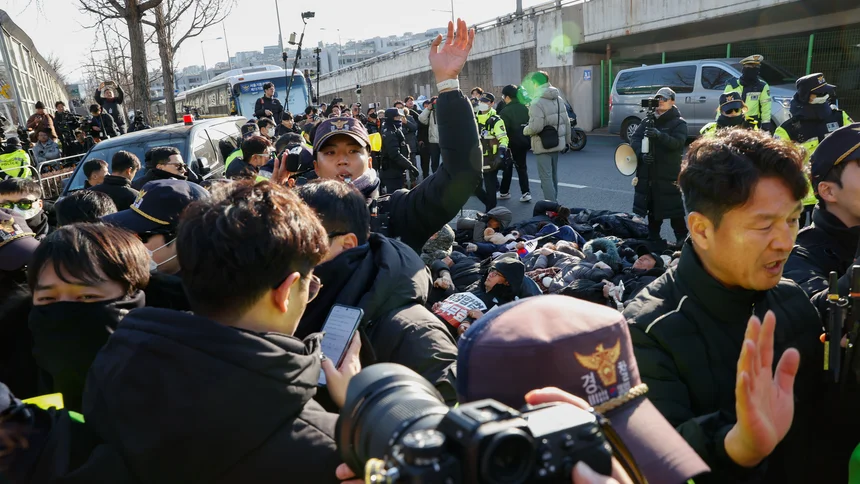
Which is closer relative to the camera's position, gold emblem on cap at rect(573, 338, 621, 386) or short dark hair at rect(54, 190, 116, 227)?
gold emblem on cap at rect(573, 338, 621, 386)

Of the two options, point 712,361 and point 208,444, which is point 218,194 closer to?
point 208,444

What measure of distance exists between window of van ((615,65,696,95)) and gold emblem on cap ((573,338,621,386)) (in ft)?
49.0

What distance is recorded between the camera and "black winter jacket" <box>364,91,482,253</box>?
8.43ft

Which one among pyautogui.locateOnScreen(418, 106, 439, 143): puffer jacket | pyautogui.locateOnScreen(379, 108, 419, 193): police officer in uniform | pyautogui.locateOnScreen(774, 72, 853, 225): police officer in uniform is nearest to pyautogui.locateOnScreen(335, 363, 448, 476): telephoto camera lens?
pyautogui.locateOnScreen(774, 72, 853, 225): police officer in uniform

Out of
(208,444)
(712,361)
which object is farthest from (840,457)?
(208,444)

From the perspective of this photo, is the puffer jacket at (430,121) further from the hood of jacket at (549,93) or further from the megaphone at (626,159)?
the megaphone at (626,159)

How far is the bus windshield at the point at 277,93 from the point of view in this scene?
70.3 feet

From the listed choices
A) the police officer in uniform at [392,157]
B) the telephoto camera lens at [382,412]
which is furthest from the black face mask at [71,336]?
the police officer in uniform at [392,157]

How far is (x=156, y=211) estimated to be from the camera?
2.50 meters

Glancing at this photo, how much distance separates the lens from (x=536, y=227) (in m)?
6.76

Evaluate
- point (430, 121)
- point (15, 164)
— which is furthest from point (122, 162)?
point (430, 121)

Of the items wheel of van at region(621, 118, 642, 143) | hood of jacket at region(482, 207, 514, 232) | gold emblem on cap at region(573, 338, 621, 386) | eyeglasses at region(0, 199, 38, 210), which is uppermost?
gold emblem on cap at region(573, 338, 621, 386)

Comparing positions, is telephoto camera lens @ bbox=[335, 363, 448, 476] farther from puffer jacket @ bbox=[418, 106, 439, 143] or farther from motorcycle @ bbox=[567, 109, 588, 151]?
motorcycle @ bbox=[567, 109, 588, 151]

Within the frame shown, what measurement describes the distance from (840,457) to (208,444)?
1.70 meters
